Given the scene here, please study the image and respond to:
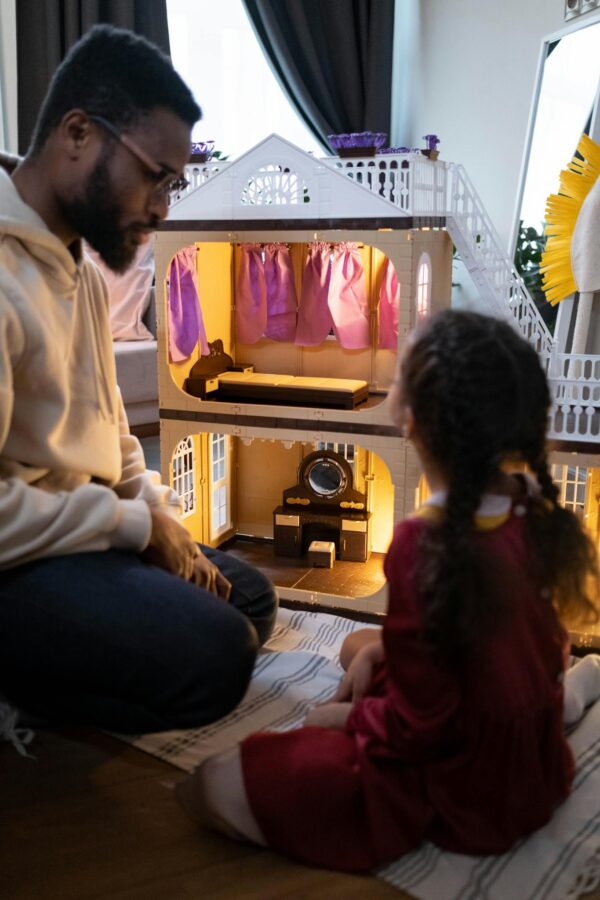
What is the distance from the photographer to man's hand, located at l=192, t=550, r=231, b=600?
1.69 meters

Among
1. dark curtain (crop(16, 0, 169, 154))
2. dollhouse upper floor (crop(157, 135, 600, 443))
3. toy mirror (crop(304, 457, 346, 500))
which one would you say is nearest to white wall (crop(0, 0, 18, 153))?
dark curtain (crop(16, 0, 169, 154))

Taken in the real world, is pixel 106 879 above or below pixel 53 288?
below

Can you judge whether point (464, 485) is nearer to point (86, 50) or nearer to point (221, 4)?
point (86, 50)

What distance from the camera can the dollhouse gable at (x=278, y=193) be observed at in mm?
2691

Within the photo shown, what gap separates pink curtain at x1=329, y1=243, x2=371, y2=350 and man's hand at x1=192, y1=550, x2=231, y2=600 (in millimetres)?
1561

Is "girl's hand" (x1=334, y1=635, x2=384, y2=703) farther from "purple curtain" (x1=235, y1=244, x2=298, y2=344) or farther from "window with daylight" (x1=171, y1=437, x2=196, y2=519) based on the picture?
"purple curtain" (x1=235, y1=244, x2=298, y2=344)

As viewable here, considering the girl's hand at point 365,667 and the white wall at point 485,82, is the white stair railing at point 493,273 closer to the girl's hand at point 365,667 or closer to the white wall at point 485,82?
the white wall at point 485,82

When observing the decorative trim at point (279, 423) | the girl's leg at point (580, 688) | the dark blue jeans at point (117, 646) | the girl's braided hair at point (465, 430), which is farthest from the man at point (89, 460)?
the decorative trim at point (279, 423)

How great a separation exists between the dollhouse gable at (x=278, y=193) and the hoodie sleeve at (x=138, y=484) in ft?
3.71

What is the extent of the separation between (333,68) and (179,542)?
386 centimetres

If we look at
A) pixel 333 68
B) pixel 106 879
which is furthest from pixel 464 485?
pixel 333 68

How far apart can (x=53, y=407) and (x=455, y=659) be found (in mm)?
754

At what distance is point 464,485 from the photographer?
1.22 meters

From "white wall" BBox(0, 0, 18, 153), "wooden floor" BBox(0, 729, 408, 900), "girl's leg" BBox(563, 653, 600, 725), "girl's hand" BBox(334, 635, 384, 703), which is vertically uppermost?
"white wall" BBox(0, 0, 18, 153)
